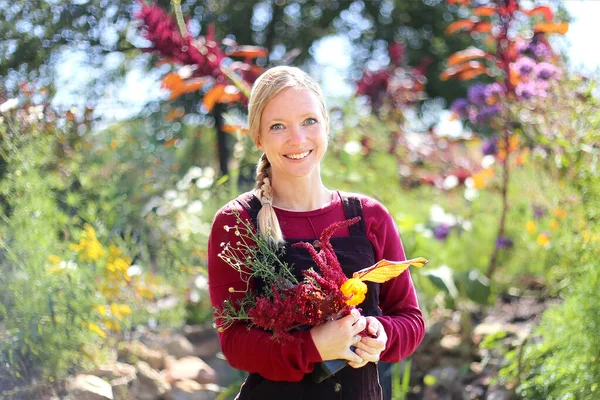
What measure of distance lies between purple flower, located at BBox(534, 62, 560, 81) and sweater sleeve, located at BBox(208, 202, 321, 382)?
7.84ft

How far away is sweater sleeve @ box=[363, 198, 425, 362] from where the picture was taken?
1816 millimetres

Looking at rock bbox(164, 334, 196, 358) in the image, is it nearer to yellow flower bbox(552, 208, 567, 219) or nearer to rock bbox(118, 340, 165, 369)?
rock bbox(118, 340, 165, 369)

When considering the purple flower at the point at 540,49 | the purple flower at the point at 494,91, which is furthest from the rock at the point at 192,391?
the purple flower at the point at 540,49

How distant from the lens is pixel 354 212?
73.5 inches

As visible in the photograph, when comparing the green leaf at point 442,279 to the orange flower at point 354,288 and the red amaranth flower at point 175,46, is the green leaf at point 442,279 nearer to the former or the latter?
the red amaranth flower at point 175,46

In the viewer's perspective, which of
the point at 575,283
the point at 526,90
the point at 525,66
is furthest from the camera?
the point at 525,66

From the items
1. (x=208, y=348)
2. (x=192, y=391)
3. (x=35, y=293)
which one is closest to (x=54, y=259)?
(x=35, y=293)

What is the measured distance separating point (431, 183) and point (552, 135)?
1599 millimetres

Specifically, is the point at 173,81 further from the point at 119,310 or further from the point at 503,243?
the point at 503,243

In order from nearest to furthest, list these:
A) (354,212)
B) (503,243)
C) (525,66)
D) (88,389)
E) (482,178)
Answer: (354,212)
(88,389)
(525,66)
(503,243)
(482,178)

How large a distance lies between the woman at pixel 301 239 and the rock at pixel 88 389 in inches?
40.6

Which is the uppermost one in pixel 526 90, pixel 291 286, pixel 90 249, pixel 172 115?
pixel 291 286

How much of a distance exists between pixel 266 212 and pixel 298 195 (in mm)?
142

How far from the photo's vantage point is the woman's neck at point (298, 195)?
1.87 meters
